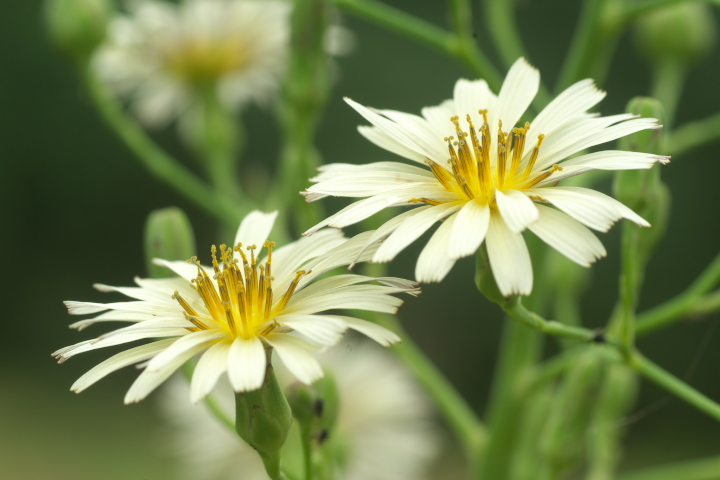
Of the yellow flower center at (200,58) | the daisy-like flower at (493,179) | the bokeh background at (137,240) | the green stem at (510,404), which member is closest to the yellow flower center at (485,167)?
the daisy-like flower at (493,179)

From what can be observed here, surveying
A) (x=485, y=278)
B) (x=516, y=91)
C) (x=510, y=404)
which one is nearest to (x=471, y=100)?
(x=516, y=91)

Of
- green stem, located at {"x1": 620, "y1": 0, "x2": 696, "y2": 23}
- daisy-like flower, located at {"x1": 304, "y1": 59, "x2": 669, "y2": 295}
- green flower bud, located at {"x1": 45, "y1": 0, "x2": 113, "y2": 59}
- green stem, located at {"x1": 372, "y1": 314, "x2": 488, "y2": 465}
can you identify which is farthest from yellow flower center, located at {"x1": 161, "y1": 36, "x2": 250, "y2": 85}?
daisy-like flower, located at {"x1": 304, "y1": 59, "x2": 669, "y2": 295}

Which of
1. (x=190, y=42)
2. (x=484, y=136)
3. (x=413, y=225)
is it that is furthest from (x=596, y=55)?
(x=190, y=42)

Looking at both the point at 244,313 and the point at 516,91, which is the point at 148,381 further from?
the point at 516,91

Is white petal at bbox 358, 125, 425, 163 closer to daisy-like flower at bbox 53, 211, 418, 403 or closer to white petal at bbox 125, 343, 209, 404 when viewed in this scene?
daisy-like flower at bbox 53, 211, 418, 403

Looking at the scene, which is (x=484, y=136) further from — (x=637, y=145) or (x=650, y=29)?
(x=650, y=29)

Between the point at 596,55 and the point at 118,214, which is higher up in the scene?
the point at 118,214
